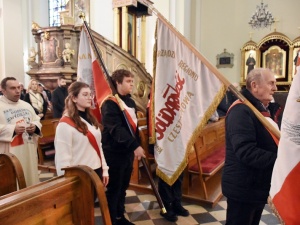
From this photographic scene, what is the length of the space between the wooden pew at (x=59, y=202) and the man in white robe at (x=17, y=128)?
5.34ft

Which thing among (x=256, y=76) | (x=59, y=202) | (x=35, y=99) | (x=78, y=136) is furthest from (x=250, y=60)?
(x=59, y=202)

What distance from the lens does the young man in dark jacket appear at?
112 inches

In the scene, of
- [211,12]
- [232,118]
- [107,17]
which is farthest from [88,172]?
[211,12]

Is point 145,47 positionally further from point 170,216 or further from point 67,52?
point 170,216

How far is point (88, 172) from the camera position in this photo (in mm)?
1673

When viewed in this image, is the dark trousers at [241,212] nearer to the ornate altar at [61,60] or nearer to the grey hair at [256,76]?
the grey hair at [256,76]

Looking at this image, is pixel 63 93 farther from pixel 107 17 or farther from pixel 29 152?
pixel 107 17

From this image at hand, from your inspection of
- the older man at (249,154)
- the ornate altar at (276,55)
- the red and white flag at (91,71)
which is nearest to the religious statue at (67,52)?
the red and white flag at (91,71)

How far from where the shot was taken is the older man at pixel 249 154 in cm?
186

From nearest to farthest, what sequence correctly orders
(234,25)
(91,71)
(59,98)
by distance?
(91,71) < (59,98) < (234,25)

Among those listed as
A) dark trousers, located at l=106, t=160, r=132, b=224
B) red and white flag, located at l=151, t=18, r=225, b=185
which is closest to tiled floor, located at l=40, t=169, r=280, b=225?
dark trousers, located at l=106, t=160, r=132, b=224

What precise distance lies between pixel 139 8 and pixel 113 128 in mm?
8422

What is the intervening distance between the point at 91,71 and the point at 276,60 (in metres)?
9.84

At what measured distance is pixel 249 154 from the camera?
1.84 m
